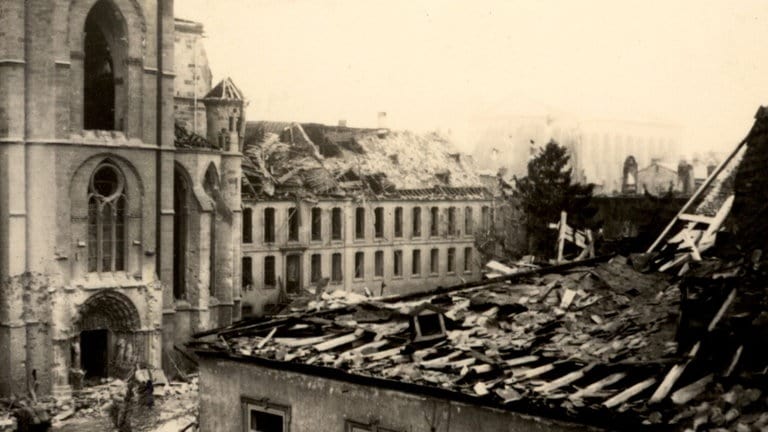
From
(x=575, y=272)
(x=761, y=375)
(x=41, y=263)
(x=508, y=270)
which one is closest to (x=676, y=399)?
(x=761, y=375)

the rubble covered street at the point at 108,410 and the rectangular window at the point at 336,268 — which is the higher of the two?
the rectangular window at the point at 336,268

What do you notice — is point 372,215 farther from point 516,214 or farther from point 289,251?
point 516,214

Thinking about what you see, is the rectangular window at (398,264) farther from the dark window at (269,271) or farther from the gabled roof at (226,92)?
the gabled roof at (226,92)

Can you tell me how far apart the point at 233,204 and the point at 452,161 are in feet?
85.9

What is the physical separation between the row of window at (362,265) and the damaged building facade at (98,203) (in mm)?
9757

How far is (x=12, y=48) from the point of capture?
33562mm

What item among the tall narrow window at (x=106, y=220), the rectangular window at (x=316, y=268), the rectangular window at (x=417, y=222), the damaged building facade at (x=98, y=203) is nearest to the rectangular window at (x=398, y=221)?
the rectangular window at (x=417, y=222)

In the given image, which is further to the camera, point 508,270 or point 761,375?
point 508,270

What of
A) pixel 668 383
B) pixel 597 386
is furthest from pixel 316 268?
pixel 668 383

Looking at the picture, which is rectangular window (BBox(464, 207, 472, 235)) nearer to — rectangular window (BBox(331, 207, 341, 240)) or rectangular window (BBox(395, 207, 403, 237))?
rectangular window (BBox(395, 207, 403, 237))

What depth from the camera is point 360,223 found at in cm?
5734

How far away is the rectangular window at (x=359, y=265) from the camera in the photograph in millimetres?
56750

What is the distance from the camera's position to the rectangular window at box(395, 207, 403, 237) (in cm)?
5969

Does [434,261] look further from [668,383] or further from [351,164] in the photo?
[668,383]
